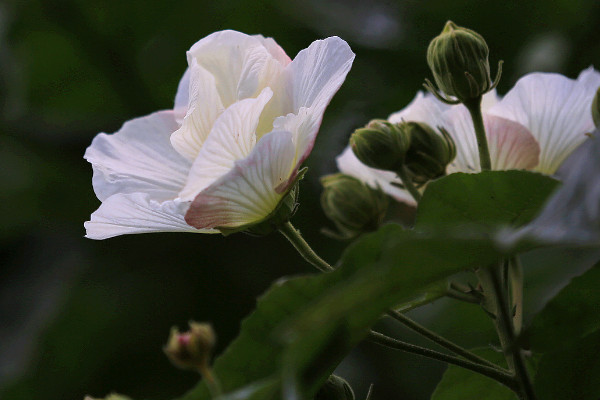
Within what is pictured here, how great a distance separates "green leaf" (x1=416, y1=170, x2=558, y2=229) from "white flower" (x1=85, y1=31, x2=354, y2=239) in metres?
0.08

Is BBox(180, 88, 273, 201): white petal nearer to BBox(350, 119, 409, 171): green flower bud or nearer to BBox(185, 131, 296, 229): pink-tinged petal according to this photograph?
BBox(185, 131, 296, 229): pink-tinged petal

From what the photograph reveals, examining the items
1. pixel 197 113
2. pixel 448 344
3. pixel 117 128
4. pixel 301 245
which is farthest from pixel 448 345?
pixel 117 128

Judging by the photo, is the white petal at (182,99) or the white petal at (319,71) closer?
the white petal at (319,71)

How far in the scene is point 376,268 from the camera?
0.29m

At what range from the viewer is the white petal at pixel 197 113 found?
0.51 metres

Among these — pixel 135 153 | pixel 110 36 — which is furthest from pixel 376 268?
pixel 110 36

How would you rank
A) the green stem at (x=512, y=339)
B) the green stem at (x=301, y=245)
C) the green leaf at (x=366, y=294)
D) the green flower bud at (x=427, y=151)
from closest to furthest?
1. the green leaf at (x=366, y=294)
2. the green stem at (x=512, y=339)
3. the green stem at (x=301, y=245)
4. the green flower bud at (x=427, y=151)

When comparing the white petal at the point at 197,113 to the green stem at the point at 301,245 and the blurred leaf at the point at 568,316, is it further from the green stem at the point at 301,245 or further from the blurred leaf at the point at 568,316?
the blurred leaf at the point at 568,316

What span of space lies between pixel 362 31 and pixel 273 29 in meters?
0.17

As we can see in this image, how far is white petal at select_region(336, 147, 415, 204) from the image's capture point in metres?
0.68

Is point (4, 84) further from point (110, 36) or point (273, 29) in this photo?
point (273, 29)

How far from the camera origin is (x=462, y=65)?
594 millimetres

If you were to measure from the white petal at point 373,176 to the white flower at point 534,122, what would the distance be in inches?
1.2

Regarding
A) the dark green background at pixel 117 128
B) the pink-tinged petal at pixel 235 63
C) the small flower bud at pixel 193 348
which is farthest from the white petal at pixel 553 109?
the dark green background at pixel 117 128
